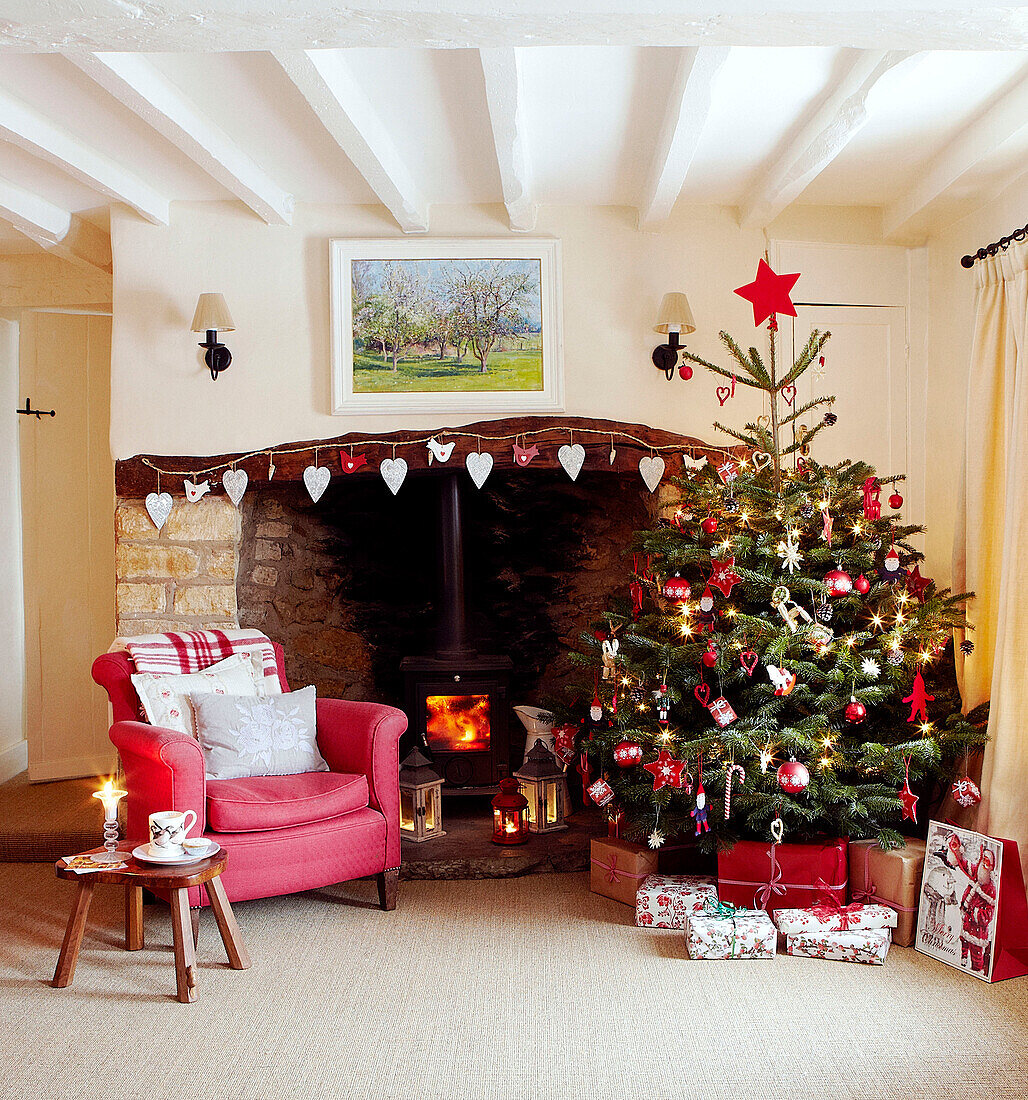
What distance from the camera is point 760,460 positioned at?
125 inches

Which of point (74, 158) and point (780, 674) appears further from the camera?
point (74, 158)

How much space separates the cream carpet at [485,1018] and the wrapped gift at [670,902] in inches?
2.3

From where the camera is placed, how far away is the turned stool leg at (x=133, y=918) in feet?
9.00

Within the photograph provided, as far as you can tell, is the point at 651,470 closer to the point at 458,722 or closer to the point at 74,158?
the point at 458,722

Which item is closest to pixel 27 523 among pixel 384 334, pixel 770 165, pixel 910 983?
pixel 384 334

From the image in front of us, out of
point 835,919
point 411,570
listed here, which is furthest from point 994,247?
point 411,570

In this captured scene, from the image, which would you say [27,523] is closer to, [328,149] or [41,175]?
[41,175]

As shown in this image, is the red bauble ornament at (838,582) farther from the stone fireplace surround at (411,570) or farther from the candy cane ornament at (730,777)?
the stone fireplace surround at (411,570)

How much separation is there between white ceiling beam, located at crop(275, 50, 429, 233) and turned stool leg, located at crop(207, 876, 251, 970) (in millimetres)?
2184

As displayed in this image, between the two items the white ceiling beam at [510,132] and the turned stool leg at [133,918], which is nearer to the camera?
the white ceiling beam at [510,132]

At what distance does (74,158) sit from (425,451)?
5.17 ft

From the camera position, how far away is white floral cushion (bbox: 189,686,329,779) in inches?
120

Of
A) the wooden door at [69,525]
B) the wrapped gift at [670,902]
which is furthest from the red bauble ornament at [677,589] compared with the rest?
the wooden door at [69,525]

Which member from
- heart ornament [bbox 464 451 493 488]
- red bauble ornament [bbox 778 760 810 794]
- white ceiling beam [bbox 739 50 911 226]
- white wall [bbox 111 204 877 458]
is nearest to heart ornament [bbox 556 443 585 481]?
white wall [bbox 111 204 877 458]
